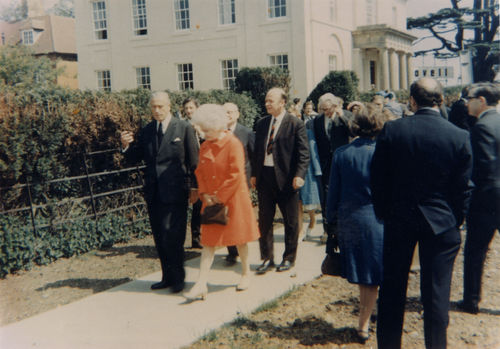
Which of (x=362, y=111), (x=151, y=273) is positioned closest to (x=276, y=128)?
(x=362, y=111)

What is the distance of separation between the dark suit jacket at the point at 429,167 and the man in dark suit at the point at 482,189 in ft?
4.44

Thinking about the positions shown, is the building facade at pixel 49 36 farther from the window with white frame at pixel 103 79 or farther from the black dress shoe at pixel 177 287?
the black dress shoe at pixel 177 287

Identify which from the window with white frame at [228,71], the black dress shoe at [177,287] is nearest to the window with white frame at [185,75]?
the window with white frame at [228,71]

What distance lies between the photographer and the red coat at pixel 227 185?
5.15 m

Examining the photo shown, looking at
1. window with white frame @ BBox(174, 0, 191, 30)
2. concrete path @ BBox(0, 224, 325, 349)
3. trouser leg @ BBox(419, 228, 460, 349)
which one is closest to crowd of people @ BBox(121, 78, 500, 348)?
trouser leg @ BBox(419, 228, 460, 349)

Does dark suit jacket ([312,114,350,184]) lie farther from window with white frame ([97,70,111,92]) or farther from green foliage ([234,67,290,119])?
window with white frame ([97,70,111,92])

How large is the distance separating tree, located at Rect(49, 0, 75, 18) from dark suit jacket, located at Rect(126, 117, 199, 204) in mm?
59820

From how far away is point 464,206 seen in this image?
3.55m

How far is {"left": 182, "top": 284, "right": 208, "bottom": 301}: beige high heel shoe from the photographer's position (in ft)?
16.7

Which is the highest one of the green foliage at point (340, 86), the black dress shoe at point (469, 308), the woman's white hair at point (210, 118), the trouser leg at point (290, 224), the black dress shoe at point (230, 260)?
the green foliage at point (340, 86)

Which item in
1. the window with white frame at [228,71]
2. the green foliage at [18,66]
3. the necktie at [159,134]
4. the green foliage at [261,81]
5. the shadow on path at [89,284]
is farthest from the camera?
the green foliage at [18,66]

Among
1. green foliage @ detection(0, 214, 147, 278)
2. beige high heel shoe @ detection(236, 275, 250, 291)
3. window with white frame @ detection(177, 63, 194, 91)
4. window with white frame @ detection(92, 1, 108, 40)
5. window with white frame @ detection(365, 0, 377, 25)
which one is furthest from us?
window with white frame @ detection(365, 0, 377, 25)

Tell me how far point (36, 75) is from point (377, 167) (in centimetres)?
3103

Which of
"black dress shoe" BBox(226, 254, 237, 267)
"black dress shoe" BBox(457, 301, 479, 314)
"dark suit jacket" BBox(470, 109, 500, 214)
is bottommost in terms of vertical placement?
"black dress shoe" BBox(457, 301, 479, 314)
